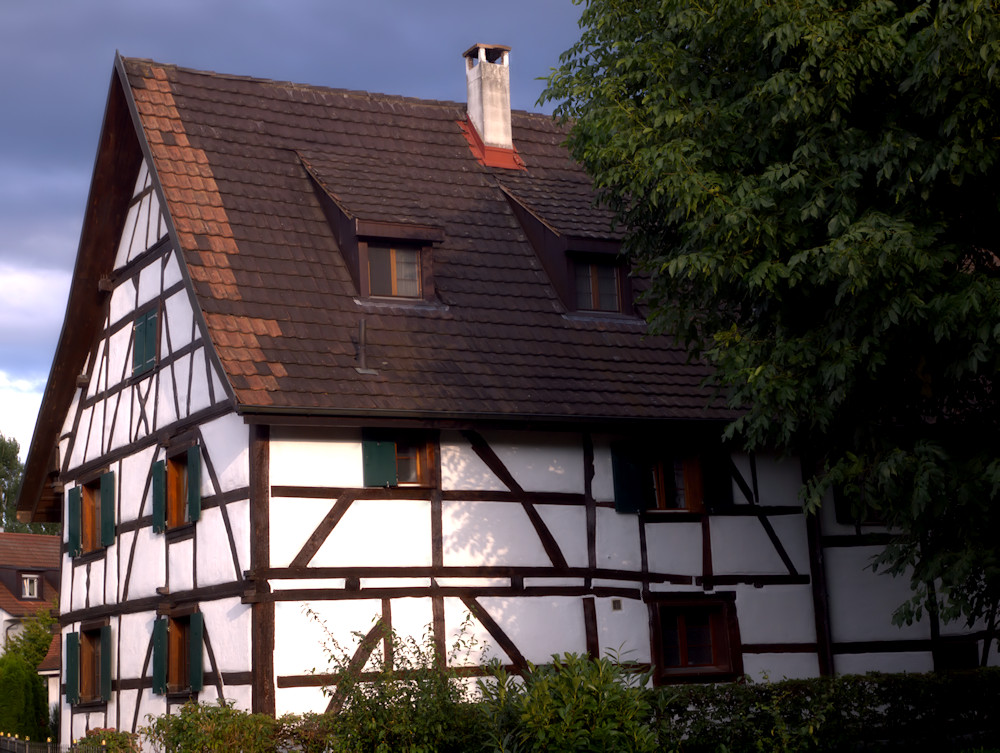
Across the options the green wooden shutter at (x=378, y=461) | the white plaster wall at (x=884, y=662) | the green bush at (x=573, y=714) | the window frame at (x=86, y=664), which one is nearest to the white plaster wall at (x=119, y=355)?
the window frame at (x=86, y=664)

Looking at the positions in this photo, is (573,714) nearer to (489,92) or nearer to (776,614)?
(776,614)

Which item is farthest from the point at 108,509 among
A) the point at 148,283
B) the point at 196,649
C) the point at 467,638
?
the point at 467,638

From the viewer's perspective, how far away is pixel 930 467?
12062 mm

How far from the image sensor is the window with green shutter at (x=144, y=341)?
19.7 metres

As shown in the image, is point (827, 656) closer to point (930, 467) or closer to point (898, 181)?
point (930, 467)

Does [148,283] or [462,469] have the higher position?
[148,283]

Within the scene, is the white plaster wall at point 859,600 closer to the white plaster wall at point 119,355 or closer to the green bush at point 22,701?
the white plaster wall at point 119,355

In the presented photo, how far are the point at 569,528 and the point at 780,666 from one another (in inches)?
145

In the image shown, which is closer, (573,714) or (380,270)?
(573,714)

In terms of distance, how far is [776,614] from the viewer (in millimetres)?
18562

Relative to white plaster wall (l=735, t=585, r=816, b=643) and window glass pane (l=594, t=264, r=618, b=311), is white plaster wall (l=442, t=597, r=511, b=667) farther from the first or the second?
window glass pane (l=594, t=264, r=618, b=311)

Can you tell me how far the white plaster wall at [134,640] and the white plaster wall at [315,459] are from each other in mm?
4162

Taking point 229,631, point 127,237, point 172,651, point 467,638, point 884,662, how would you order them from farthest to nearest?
point 127,237 < point 884,662 < point 172,651 < point 467,638 < point 229,631

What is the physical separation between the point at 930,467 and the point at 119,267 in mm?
14086
